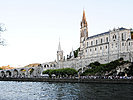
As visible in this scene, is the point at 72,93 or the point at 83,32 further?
the point at 83,32

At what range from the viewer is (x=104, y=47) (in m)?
82.2

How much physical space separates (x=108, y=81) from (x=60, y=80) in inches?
790

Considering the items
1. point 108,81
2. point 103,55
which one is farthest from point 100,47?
point 108,81

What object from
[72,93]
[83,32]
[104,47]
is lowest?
[72,93]

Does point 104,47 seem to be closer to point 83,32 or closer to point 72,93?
point 83,32

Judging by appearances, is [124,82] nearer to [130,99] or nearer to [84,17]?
[130,99]

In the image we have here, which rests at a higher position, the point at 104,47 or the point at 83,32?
the point at 83,32

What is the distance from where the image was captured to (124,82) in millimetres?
49688

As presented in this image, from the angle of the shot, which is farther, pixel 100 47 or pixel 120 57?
pixel 100 47

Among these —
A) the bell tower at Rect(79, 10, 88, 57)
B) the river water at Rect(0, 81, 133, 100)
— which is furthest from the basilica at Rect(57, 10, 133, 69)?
the river water at Rect(0, 81, 133, 100)

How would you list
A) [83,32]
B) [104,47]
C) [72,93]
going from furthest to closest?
1. [83,32]
2. [104,47]
3. [72,93]

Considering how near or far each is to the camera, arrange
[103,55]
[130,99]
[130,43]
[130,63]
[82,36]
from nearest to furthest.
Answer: [130,99]
[130,63]
[130,43]
[103,55]
[82,36]

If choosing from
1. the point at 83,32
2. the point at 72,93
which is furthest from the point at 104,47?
the point at 72,93

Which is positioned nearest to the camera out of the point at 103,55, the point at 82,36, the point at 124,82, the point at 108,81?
the point at 124,82
